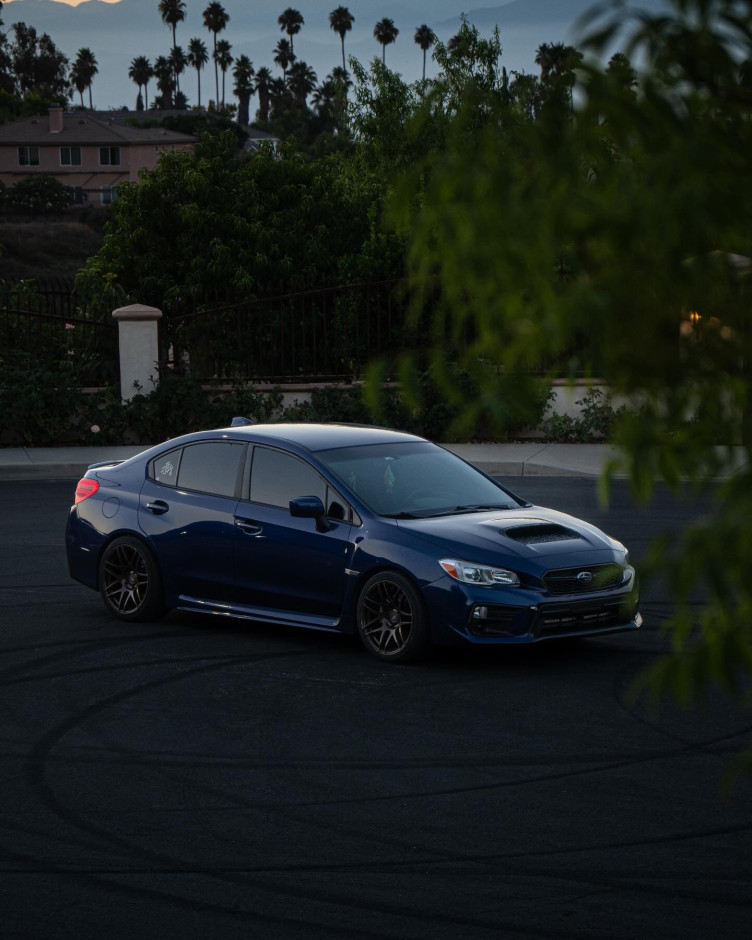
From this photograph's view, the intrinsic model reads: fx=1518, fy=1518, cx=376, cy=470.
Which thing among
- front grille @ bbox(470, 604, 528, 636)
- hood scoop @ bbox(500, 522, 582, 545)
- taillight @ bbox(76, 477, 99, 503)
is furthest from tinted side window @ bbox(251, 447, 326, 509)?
taillight @ bbox(76, 477, 99, 503)

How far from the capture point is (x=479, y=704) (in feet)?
29.2

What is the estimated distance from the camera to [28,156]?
13600 centimetres

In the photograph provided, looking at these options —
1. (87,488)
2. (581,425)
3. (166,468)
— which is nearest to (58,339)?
(581,425)

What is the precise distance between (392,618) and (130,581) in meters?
2.52

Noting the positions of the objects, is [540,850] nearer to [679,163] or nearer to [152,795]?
[152,795]

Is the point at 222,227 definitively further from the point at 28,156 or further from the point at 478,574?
the point at 28,156

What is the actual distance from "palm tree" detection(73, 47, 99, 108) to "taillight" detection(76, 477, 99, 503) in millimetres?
191966

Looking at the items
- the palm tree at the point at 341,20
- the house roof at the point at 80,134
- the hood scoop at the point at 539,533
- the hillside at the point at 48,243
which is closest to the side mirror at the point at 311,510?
the hood scoop at the point at 539,533

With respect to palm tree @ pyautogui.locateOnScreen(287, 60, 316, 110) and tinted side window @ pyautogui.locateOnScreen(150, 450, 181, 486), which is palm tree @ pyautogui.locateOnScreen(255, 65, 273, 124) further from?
tinted side window @ pyautogui.locateOnScreen(150, 450, 181, 486)

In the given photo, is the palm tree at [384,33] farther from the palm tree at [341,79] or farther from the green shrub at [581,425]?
the green shrub at [581,425]

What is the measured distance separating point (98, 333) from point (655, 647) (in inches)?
700

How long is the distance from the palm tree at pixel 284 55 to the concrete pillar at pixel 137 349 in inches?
6838

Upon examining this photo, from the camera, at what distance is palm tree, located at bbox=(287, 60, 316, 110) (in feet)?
639

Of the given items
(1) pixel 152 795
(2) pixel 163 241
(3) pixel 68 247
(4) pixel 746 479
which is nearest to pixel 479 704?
(1) pixel 152 795
